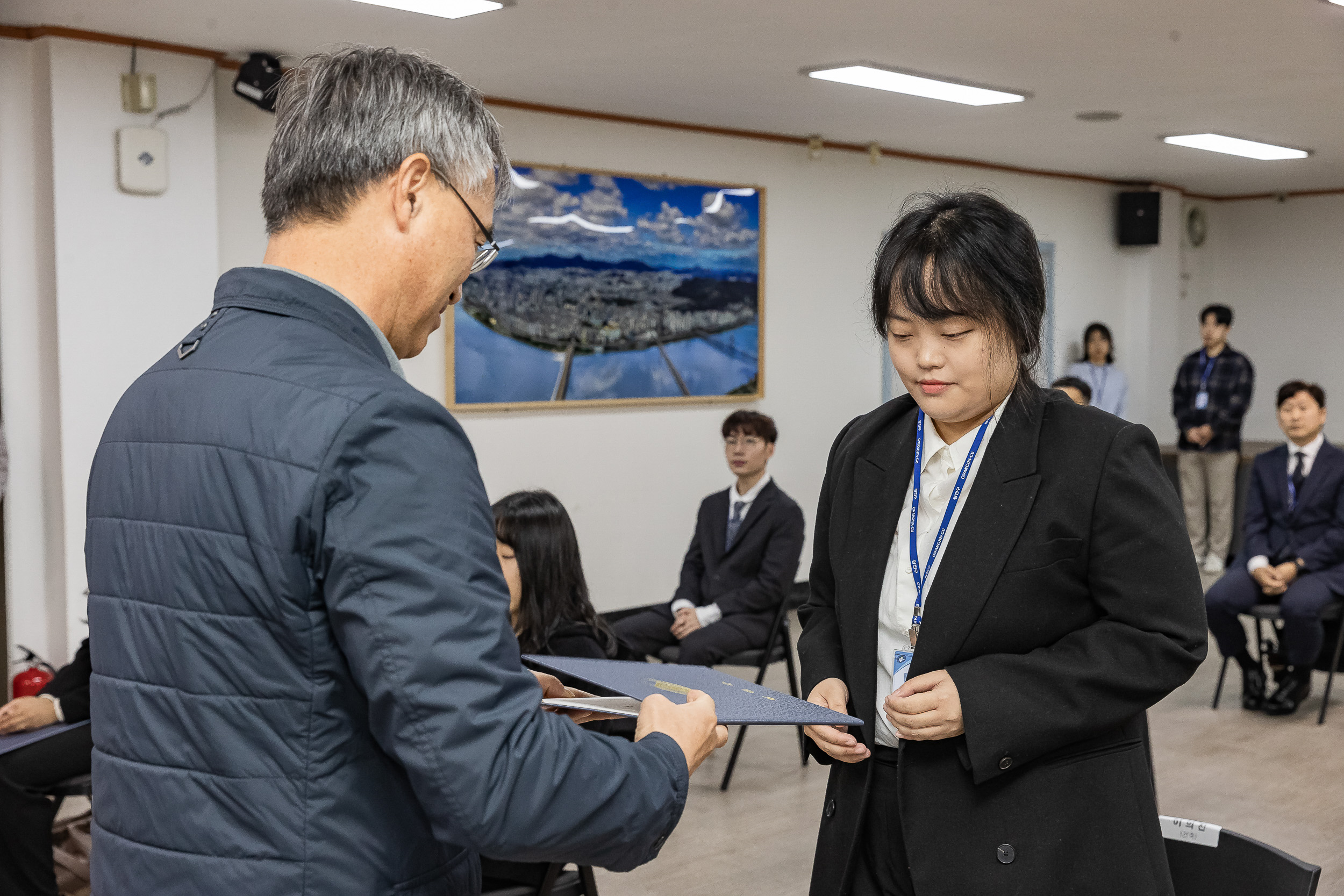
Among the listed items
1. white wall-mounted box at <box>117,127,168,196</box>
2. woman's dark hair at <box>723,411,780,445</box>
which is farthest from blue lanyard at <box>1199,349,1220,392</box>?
white wall-mounted box at <box>117,127,168,196</box>

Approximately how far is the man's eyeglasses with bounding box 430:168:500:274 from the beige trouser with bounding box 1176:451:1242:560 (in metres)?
8.70

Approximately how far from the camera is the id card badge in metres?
1.63

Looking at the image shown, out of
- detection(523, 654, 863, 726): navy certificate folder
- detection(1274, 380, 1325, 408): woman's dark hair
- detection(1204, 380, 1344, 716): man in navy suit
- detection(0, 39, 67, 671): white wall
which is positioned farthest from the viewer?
detection(1274, 380, 1325, 408): woman's dark hair

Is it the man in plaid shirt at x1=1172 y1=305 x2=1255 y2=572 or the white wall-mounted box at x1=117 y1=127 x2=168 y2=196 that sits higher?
the white wall-mounted box at x1=117 y1=127 x2=168 y2=196

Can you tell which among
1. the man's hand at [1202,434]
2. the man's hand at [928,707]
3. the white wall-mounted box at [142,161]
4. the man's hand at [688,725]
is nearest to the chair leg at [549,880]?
the man's hand at [928,707]

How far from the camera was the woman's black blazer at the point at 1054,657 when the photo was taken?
1.50 m

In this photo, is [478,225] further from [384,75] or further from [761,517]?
[761,517]

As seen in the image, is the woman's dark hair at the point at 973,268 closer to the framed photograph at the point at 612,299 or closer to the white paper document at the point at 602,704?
the white paper document at the point at 602,704

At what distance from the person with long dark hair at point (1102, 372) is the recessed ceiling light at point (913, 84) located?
148 inches

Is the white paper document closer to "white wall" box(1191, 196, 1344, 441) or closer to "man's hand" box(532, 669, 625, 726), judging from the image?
"man's hand" box(532, 669, 625, 726)

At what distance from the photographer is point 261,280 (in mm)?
1150

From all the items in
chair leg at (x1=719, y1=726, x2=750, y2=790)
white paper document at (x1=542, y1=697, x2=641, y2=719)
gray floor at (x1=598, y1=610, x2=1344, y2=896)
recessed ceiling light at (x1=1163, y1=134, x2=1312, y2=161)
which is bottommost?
gray floor at (x1=598, y1=610, x2=1344, y2=896)

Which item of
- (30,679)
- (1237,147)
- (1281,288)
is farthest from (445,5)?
(1281,288)

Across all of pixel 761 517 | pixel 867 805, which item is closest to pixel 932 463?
pixel 867 805
